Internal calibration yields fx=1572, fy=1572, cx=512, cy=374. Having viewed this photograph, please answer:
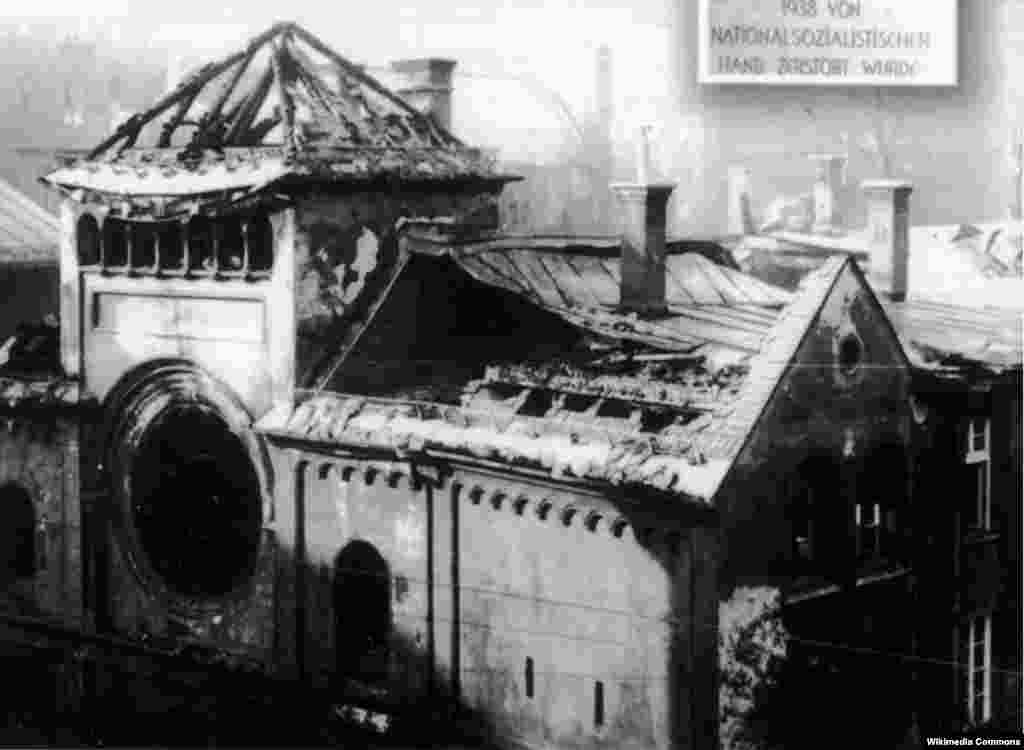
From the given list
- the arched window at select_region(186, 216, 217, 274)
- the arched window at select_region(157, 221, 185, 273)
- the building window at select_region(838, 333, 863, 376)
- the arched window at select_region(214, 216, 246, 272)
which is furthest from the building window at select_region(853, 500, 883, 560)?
the arched window at select_region(157, 221, 185, 273)

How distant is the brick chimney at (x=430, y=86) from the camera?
24906 millimetres

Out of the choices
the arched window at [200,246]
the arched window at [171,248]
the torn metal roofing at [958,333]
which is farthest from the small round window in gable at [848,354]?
the arched window at [171,248]

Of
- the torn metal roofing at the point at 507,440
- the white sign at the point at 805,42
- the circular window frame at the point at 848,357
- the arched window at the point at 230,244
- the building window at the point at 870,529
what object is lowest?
the building window at the point at 870,529

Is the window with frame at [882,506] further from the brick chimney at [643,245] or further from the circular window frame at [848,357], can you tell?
the brick chimney at [643,245]

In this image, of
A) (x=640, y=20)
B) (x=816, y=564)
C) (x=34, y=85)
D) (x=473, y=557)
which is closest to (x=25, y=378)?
(x=34, y=85)

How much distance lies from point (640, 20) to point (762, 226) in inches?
546

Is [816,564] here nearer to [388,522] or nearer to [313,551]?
[388,522]

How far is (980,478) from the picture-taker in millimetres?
20531

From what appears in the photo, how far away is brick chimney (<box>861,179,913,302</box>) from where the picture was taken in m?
23.4

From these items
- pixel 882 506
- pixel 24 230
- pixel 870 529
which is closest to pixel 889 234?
pixel 882 506

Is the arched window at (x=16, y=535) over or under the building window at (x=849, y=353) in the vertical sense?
under

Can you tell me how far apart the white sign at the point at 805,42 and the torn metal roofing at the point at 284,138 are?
514cm

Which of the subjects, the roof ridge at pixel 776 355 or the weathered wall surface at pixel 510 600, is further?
the weathered wall surface at pixel 510 600

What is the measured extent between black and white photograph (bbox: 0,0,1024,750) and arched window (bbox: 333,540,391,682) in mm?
44
